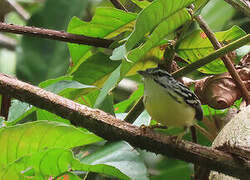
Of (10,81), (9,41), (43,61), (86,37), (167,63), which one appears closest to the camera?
(10,81)

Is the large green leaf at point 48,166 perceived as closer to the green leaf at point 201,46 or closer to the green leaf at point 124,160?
the green leaf at point 124,160

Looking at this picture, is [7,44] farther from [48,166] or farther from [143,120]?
[48,166]

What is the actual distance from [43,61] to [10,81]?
2.57 ft

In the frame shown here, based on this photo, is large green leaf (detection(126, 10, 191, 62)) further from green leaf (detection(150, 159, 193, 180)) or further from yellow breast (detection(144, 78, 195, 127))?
green leaf (detection(150, 159, 193, 180))

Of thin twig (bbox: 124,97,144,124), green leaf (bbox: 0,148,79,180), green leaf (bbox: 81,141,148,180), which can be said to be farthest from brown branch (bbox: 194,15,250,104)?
green leaf (bbox: 0,148,79,180)

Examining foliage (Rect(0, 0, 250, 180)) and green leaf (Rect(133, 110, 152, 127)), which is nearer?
foliage (Rect(0, 0, 250, 180))

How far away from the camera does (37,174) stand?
3.33 ft

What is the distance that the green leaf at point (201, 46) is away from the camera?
1.35 m

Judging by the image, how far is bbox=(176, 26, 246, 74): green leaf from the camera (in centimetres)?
135

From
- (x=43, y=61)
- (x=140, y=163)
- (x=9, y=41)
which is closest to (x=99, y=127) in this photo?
(x=140, y=163)

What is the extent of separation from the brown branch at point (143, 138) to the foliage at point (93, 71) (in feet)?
0.09

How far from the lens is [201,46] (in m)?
1.38

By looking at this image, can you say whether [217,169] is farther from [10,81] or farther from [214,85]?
[10,81]

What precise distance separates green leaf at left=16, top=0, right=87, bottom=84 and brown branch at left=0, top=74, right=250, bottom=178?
79cm
